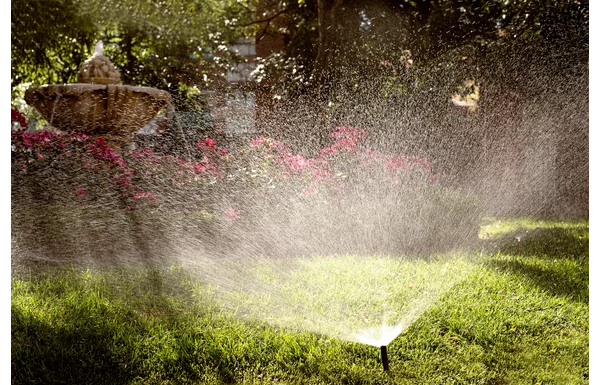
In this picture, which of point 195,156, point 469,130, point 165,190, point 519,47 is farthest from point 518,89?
point 165,190

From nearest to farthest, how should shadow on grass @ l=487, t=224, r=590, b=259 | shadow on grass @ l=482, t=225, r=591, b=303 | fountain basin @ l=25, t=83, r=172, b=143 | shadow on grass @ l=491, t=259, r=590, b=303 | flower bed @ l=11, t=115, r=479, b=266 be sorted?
shadow on grass @ l=491, t=259, r=590, b=303
shadow on grass @ l=482, t=225, r=591, b=303
flower bed @ l=11, t=115, r=479, b=266
shadow on grass @ l=487, t=224, r=590, b=259
fountain basin @ l=25, t=83, r=172, b=143

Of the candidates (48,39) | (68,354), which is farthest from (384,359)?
(48,39)

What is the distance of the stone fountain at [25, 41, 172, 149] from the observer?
7.18 metres

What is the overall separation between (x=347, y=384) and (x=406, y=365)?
362 millimetres

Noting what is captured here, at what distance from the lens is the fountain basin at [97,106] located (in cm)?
717

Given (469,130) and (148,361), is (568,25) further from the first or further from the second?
(148,361)

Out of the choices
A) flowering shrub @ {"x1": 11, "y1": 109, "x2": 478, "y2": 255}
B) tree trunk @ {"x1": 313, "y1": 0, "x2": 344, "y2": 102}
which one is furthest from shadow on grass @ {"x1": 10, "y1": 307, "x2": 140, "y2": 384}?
tree trunk @ {"x1": 313, "y1": 0, "x2": 344, "y2": 102}

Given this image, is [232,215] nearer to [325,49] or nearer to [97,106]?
[97,106]

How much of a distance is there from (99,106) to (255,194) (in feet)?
8.77

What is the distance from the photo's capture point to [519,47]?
372 inches

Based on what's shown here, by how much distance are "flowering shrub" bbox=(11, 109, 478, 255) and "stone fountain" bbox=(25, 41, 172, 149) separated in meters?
0.64

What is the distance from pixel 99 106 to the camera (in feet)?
23.9

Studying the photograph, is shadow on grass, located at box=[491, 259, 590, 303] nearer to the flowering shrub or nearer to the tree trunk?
the flowering shrub

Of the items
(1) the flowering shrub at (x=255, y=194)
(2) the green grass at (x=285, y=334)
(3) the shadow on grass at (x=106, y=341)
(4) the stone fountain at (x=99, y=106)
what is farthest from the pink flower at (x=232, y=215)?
(4) the stone fountain at (x=99, y=106)
